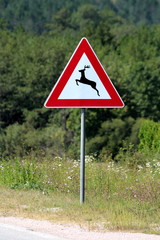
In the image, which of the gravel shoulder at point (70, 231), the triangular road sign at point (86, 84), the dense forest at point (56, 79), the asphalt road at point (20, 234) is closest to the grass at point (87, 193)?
the gravel shoulder at point (70, 231)

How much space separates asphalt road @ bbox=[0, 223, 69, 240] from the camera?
5669 mm

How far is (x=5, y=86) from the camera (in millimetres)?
67500

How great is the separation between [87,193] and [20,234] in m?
2.98

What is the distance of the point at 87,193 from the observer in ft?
28.7

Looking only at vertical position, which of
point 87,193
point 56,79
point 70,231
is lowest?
point 56,79

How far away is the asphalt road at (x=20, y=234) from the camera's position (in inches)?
223

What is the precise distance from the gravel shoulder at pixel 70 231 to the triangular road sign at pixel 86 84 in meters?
1.83

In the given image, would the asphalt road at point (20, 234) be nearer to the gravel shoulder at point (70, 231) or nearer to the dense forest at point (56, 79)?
the gravel shoulder at point (70, 231)

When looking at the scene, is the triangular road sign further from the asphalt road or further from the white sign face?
the asphalt road

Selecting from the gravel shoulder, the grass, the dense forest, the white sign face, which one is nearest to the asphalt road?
the gravel shoulder

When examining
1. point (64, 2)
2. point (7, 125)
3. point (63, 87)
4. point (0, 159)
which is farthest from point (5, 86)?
point (64, 2)

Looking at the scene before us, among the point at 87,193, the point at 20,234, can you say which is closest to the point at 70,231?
the point at 20,234

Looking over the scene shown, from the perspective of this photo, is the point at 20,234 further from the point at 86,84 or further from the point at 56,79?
the point at 56,79

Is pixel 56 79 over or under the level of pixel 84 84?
under
